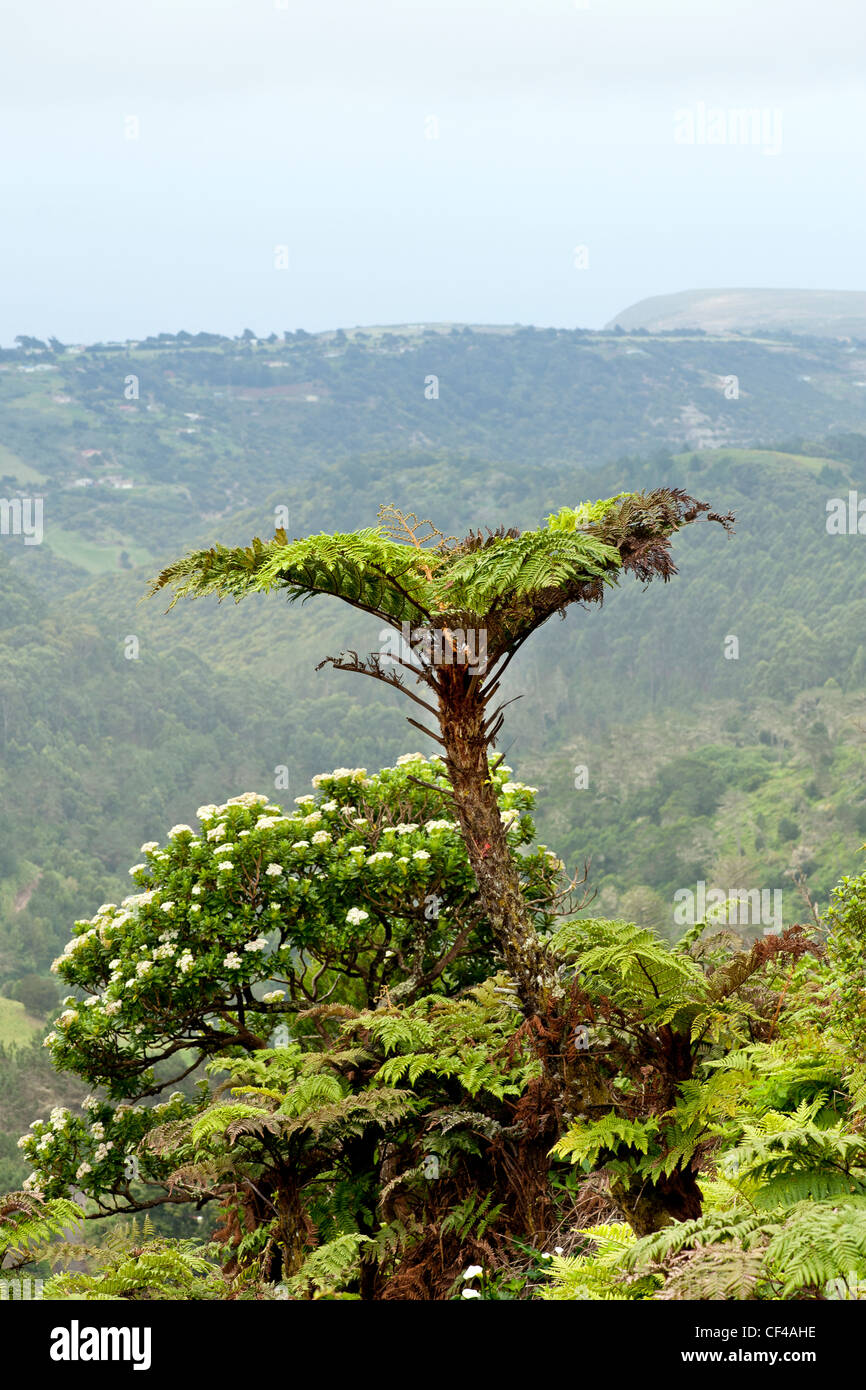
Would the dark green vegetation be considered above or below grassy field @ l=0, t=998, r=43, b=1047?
above

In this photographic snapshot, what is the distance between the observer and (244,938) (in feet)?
29.5

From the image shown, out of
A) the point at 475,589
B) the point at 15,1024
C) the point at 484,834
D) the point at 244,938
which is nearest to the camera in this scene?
the point at 475,589

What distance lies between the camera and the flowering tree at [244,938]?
8.96 m

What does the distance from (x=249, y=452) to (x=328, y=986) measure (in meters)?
191

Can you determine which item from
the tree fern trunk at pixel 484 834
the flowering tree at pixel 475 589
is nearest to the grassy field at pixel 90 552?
the flowering tree at pixel 475 589

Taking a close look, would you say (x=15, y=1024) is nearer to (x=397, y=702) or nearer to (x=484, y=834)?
(x=484, y=834)

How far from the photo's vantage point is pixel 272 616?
431 feet

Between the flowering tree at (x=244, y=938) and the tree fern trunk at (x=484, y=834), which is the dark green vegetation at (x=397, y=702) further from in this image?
the tree fern trunk at (x=484, y=834)

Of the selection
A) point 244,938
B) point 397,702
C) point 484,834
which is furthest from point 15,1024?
point 397,702

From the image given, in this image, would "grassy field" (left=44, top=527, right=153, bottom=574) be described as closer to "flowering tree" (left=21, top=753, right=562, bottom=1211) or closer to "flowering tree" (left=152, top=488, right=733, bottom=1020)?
"flowering tree" (left=21, top=753, right=562, bottom=1211)

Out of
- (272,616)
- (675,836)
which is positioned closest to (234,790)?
(272,616)

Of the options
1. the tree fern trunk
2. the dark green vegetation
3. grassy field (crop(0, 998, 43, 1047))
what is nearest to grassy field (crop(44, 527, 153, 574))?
the dark green vegetation

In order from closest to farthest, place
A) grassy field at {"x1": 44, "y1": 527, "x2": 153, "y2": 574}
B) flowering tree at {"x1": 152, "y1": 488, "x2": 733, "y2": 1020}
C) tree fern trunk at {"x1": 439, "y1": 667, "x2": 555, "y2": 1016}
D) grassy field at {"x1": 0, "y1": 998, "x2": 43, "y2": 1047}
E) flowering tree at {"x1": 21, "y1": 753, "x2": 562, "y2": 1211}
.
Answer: flowering tree at {"x1": 152, "y1": 488, "x2": 733, "y2": 1020}, tree fern trunk at {"x1": 439, "y1": 667, "x2": 555, "y2": 1016}, flowering tree at {"x1": 21, "y1": 753, "x2": 562, "y2": 1211}, grassy field at {"x1": 0, "y1": 998, "x2": 43, "y2": 1047}, grassy field at {"x1": 44, "y1": 527, "x2": 153, "y2": 574}

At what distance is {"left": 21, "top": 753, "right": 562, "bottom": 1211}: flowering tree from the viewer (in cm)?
896
